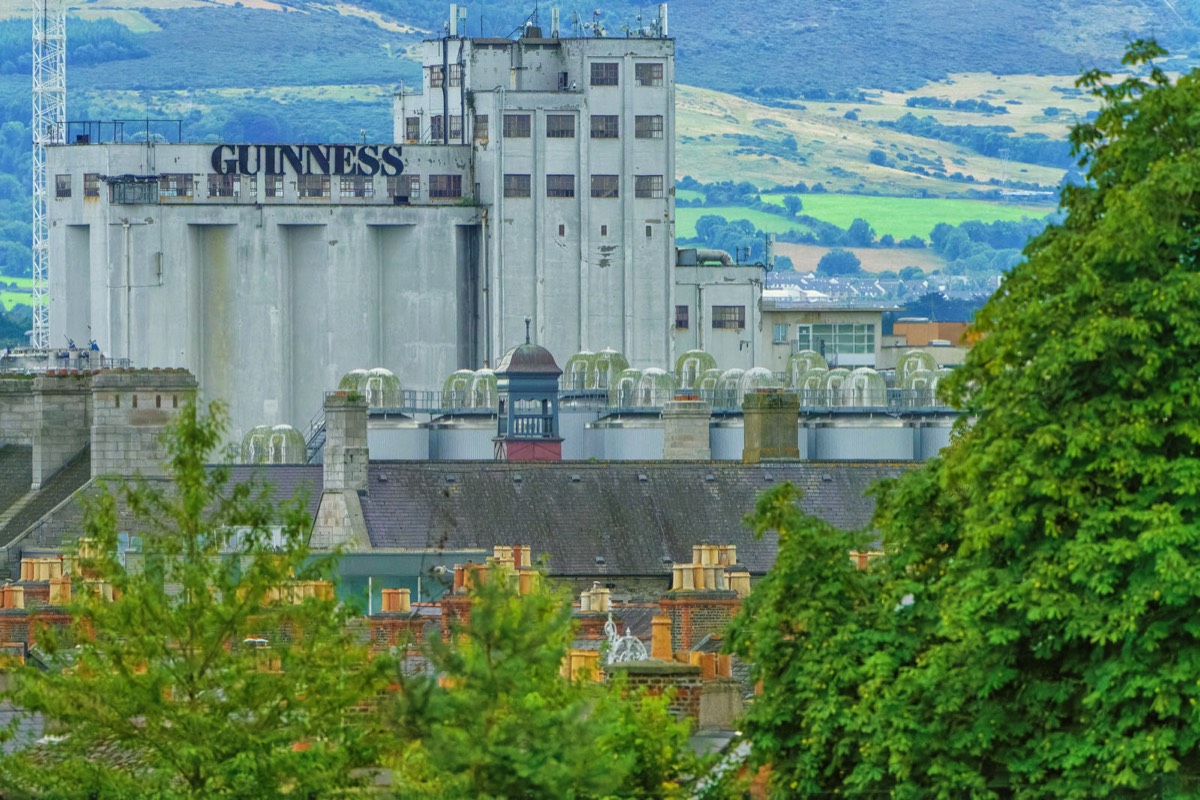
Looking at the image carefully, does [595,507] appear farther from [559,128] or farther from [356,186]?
[356,186]

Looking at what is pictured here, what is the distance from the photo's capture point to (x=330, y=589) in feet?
150

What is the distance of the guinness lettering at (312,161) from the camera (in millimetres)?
164375

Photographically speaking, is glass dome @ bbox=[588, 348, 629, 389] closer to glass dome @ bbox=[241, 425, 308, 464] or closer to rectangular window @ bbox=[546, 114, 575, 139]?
glass dome @ bbox=[241, 425, 308, 464]

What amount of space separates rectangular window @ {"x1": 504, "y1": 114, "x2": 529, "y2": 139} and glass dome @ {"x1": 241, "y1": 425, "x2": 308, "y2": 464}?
38.5 meters

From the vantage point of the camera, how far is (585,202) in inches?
6211

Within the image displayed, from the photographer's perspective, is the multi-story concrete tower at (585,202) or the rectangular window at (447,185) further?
the rectangular window at (447,185)

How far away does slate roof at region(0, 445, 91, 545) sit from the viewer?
100125mm

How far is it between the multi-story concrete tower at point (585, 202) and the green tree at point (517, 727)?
11063 cm

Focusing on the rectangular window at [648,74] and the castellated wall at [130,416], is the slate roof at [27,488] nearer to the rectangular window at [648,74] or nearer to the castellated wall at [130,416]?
the castellated wall at [130,416]

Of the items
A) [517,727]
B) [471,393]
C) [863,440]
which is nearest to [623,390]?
[471,393]

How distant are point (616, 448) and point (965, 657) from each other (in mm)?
79879

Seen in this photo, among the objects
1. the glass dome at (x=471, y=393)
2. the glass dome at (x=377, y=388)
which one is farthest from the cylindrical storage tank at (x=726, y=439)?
the glass dome at (x=377, y=388)

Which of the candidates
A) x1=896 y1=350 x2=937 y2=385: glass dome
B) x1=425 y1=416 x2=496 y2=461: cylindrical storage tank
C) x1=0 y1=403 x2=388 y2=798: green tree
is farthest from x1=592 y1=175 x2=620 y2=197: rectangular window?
x1=0 y1=403 x2=388 y2=798: green tree

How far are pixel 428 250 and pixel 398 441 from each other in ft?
125
